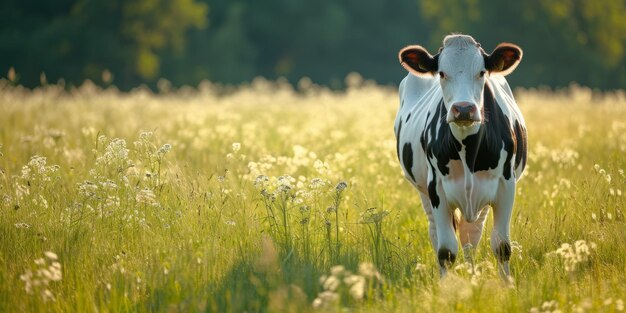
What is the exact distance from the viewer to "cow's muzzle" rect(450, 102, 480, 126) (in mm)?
5007

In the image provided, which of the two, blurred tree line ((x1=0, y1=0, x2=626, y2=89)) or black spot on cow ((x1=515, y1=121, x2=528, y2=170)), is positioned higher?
blurred tree line ((x1=0, y1=0, x2=626, y2=89))

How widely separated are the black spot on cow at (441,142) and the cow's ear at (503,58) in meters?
0.44

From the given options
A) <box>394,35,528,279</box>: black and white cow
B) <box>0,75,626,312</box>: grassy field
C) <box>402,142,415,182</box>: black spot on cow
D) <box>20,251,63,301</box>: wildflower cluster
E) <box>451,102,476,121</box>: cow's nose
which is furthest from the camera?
<box>402,142,415,182</box>: black spot on cow

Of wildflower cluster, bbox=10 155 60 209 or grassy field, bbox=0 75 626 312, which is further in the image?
wildflower cluster, bbox=10 155 60 209

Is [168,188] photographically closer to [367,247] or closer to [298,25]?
[367,247]

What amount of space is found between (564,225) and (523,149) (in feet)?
2.23

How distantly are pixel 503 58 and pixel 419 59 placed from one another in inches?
22.5

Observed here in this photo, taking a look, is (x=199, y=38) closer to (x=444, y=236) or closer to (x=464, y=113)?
(x=444, y=236)

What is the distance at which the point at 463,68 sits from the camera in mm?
5387

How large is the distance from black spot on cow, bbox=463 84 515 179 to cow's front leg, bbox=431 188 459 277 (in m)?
0.35

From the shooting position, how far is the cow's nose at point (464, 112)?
16.4 feet

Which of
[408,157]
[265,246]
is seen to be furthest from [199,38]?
[265,246]

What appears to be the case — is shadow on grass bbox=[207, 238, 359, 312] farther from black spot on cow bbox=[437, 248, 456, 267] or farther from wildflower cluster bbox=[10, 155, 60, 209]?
wildflower cluster bbox=[10, 155, 60, 209]

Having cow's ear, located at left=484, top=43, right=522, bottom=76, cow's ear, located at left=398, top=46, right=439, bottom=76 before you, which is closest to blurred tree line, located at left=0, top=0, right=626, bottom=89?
cow's ear, located at left=398, top=46, right=439, bottom=76
